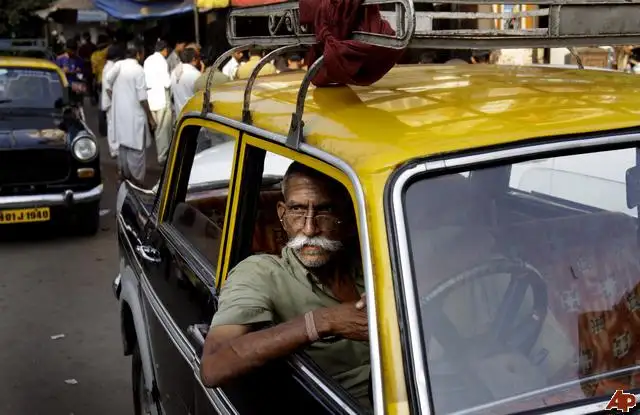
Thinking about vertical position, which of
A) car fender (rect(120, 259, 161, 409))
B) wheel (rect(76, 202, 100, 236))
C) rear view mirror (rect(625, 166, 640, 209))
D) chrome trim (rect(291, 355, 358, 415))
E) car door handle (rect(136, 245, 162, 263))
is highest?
rear view mirror (rect(625, 166, 640, 209))

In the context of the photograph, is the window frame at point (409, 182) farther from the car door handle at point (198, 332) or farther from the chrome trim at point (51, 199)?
the chrome trim at point (51, 199)

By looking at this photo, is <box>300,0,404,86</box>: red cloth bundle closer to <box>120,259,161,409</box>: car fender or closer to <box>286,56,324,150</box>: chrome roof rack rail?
<box>286,56,324,150</box>: chrome roof rack rail

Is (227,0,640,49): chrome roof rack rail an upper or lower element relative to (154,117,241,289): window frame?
upper

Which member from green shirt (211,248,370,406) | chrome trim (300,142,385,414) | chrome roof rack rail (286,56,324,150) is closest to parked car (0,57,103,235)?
green shirt (211,248,370,406)

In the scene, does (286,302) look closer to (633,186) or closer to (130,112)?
(633,186)

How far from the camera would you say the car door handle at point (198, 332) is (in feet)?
7.98

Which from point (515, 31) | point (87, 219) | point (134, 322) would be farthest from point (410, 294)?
point (87, 219)

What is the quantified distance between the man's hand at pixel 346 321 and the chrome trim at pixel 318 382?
10cm

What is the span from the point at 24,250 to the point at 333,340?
6.05 metres

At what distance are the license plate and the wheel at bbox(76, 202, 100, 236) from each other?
1.06ft

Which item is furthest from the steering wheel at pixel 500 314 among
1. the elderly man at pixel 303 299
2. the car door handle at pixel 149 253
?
the car door handle at pixel 149 253

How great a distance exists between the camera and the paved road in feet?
14.5

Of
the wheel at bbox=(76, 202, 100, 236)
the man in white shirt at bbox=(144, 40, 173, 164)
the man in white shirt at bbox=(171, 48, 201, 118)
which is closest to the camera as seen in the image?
the wheel at bbox=(76, 202, 100, 236)

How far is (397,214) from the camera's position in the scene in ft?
5.74
